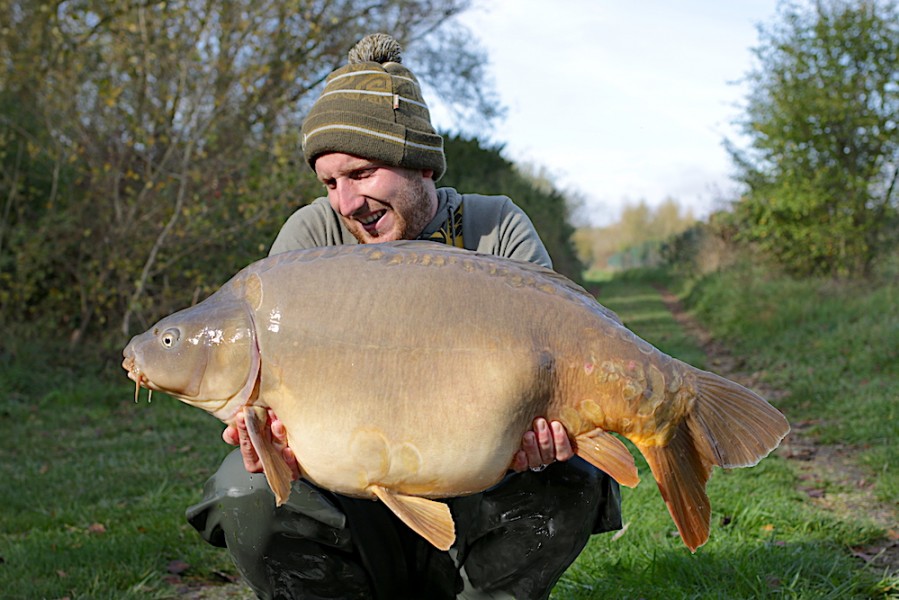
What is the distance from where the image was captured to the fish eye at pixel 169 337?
187cm

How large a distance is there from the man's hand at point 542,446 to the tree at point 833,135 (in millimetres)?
11341

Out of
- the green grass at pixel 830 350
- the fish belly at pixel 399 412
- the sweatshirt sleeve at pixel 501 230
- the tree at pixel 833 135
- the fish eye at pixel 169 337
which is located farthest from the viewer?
the tree at pixel 833 135

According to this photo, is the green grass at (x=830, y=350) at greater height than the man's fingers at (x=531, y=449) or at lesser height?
lesser

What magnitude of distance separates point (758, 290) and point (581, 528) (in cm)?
1002

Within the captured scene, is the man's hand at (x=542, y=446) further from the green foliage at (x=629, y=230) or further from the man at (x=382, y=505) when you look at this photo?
the green foliage at (x=629, y=230)

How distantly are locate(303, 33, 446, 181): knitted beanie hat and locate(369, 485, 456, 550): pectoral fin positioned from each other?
3.10 feet

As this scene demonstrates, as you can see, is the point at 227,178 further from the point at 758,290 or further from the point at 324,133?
the point at 758,290

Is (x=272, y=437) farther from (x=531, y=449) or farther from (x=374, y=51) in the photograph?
(x=374, y=51)

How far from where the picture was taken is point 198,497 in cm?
392

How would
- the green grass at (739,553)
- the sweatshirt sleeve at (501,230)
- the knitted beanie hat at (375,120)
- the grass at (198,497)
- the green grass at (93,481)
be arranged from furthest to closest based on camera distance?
the green grass at (93,481)
the grass at (198,497)
the green grass at (739,553)
the sweatshirt sleeve at (501,230)
the knitted beanie hat at (375,120)

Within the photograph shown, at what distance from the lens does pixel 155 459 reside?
15.6 ft

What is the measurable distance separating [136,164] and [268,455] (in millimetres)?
6545

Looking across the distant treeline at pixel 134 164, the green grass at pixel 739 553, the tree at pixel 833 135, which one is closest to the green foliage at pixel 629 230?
the tree at pixel 833 135

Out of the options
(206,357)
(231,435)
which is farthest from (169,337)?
(231,435)
